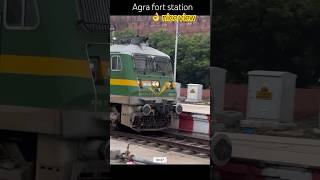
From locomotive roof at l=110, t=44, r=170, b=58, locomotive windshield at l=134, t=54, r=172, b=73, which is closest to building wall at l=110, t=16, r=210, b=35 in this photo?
locomotive roof at l=110, t=44, r=170, b=58

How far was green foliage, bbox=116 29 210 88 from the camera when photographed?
141 inches

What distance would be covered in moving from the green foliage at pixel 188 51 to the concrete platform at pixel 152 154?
0.57 meters

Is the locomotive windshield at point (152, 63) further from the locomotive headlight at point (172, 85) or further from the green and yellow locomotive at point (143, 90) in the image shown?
the locomotive headlight at point (172, 85)

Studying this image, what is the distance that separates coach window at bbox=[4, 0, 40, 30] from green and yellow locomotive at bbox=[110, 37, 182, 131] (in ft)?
2.47

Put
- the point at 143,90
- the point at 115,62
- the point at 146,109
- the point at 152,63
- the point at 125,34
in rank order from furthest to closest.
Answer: the point at 146,109 → the point at 143,90 → the point at 152,63 → the point at 115,62 → the point at 125,34

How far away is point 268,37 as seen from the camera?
355 centimetres

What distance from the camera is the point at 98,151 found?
439cm

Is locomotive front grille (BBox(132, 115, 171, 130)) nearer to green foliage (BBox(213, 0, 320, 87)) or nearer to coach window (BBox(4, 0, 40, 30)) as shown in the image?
green foliage (BBox(213, 0, 320, 87))

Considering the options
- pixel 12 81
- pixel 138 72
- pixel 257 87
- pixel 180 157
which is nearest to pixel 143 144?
pixel 180 157

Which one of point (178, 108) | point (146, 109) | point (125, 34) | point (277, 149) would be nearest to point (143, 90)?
Result: point (146, 109)

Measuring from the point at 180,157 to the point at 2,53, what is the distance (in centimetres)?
179

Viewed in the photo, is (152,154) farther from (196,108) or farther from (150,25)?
(150,25)

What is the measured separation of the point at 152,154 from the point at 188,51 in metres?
0.84

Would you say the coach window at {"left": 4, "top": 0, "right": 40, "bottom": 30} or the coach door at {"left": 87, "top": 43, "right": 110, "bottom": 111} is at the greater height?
the coach window at {"left": 4, "top": 0, "right": 40, "bottom": 30}
